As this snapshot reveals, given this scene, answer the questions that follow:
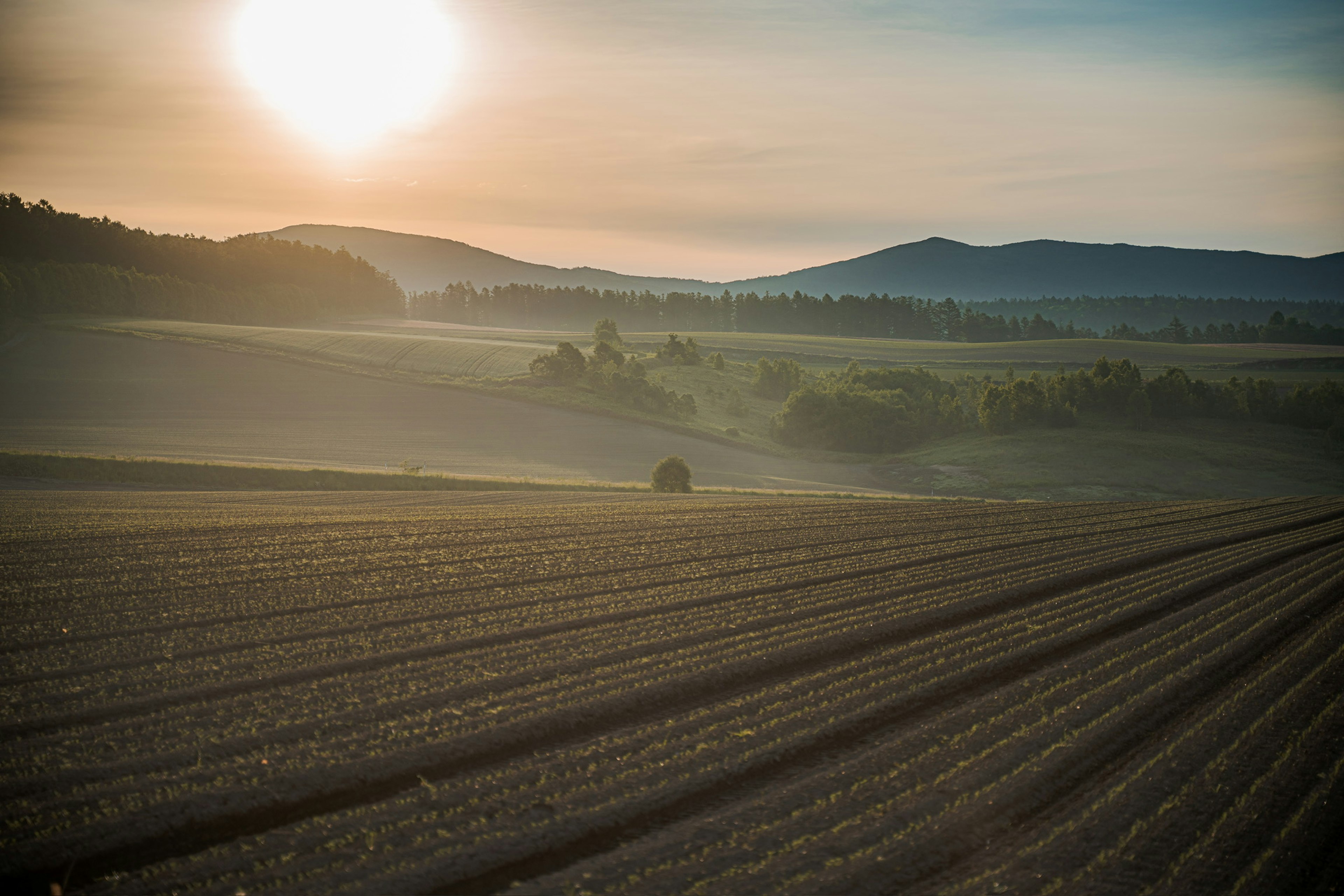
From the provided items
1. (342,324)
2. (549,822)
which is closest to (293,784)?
(549,822)

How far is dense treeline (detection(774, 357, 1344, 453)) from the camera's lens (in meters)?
69.0

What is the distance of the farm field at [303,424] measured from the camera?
4453 cm

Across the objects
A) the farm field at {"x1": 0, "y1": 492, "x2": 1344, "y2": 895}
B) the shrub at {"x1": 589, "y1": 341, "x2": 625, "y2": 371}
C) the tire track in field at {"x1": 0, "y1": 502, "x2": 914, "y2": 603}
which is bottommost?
the tire track in field at {"x1": 0, "y1": 502, "x2": 914, "y2": 603}

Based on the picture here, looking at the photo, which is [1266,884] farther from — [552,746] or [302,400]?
[302,400]

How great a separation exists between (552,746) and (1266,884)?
6.12 meters

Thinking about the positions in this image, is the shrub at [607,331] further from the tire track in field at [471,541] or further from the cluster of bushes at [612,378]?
the tire track in field at [471,541]

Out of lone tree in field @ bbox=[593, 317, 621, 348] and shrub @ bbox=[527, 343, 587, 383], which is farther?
lone tree in field @ bbox=[593, 317, 621, 348]

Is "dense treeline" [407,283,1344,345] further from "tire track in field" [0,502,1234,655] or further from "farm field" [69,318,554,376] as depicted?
"tire track in field" [0,502,1234,655]

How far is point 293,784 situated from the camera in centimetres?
736

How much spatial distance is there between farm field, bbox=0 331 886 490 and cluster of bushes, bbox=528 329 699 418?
7133mm

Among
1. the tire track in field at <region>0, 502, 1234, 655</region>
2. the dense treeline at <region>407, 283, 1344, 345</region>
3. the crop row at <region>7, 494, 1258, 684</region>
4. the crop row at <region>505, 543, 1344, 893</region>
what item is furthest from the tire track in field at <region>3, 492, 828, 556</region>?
the dense treeline at <region>407, 283, 1344, 345</region>

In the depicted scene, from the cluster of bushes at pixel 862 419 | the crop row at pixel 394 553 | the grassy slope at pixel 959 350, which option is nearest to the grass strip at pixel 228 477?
the crop row at pixel 394 553

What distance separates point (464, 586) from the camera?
575 inches

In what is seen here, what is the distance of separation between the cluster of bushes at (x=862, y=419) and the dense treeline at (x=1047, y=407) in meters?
0.07
